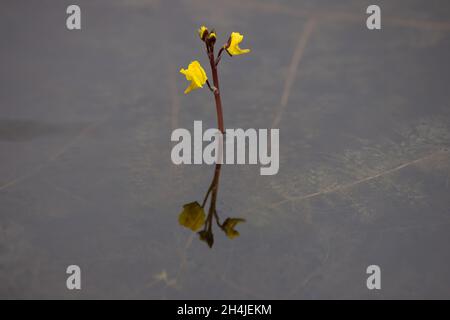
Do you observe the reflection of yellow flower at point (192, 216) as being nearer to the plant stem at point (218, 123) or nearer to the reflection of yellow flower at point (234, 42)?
the plant stem at point (218, 123)

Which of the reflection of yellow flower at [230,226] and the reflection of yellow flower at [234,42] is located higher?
the reflection of yellow flower at [234,42]

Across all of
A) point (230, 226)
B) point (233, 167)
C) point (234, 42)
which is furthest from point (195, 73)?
point (230, 226)

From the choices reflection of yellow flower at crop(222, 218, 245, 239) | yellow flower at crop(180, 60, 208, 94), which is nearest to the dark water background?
reflection of yellow flower at crop(222, 218, 245, 239)

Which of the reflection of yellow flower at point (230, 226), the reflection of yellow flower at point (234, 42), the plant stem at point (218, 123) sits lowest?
the reflection of yellow flower at point (230, 226)

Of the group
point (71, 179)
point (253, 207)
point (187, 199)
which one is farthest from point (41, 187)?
point (253, 207)

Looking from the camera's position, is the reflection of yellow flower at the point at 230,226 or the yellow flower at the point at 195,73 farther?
the yellow flower at the point at 195,73

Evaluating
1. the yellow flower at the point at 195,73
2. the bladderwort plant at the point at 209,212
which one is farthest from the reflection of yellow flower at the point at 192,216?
the yellow flower at the point at 195,73

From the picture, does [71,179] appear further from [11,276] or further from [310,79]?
[310,79]

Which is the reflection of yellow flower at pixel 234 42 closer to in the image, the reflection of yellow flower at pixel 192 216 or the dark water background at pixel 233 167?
the dark water background at pixel 233 167
